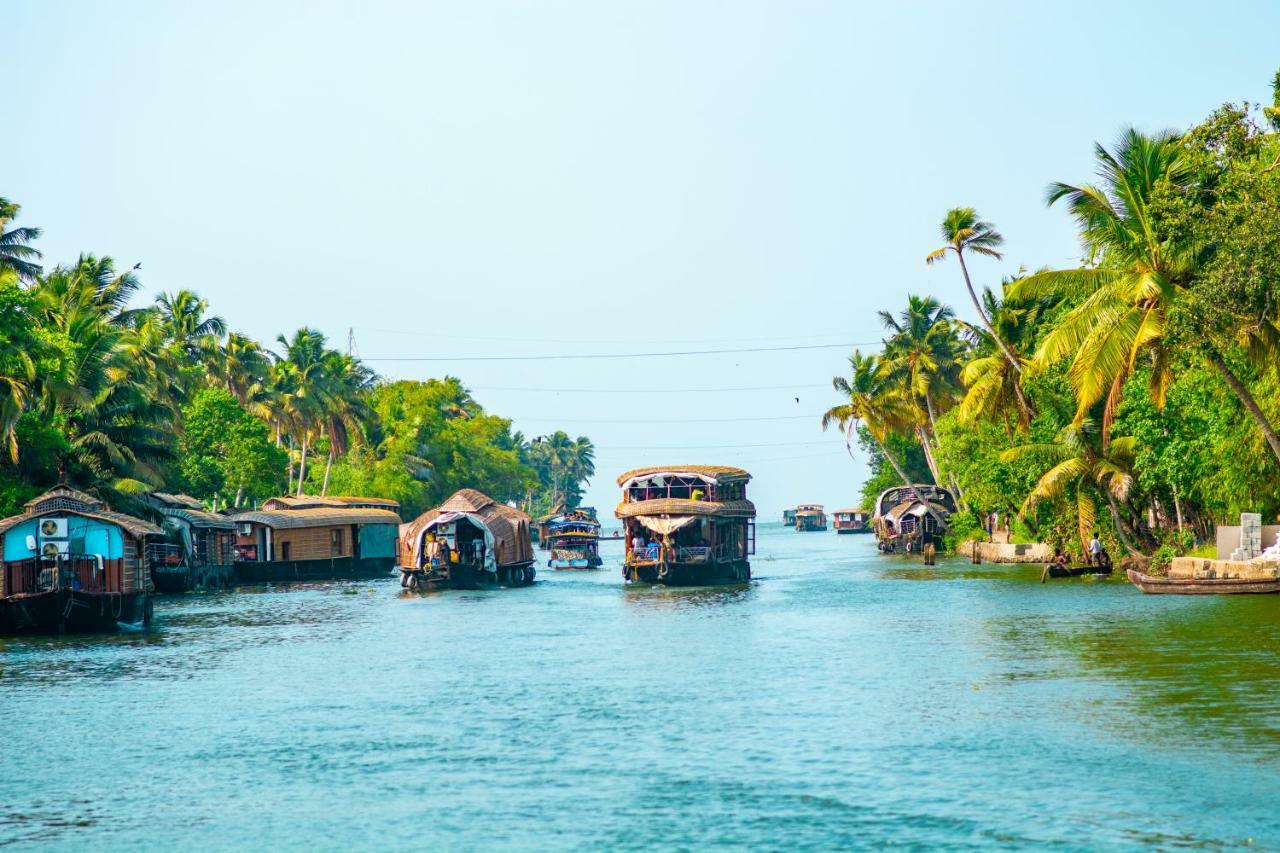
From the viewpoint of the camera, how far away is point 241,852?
50.4 ft

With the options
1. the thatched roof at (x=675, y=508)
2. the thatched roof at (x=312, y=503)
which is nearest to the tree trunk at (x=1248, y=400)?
the thatched roof at (x=675, y=508)

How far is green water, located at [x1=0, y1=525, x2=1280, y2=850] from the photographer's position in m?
15.9

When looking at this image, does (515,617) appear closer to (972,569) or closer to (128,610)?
(128,610)

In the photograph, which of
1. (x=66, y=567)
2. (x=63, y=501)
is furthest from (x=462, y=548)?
(x=66, y=567)

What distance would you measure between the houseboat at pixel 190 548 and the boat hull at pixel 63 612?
13.3 metres

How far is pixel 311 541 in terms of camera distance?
2606 inches

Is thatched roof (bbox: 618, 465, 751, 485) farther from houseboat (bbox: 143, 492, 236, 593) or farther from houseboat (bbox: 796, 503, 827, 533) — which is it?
houseboat (bbox: 796, 503, 827, 533)

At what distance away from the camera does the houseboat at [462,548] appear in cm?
5431

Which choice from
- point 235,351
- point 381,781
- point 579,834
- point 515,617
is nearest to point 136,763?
point 381,781

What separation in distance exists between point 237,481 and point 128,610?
33.1 meters

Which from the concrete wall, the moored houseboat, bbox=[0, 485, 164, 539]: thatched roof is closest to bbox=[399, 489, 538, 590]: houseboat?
bbox=[0, 485, 164, 539]: thatched roof

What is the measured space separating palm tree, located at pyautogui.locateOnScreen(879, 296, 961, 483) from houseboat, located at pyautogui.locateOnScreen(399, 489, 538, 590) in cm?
2707

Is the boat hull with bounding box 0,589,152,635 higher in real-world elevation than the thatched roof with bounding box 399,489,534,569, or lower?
lower

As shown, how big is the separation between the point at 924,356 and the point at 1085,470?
1083 inches
